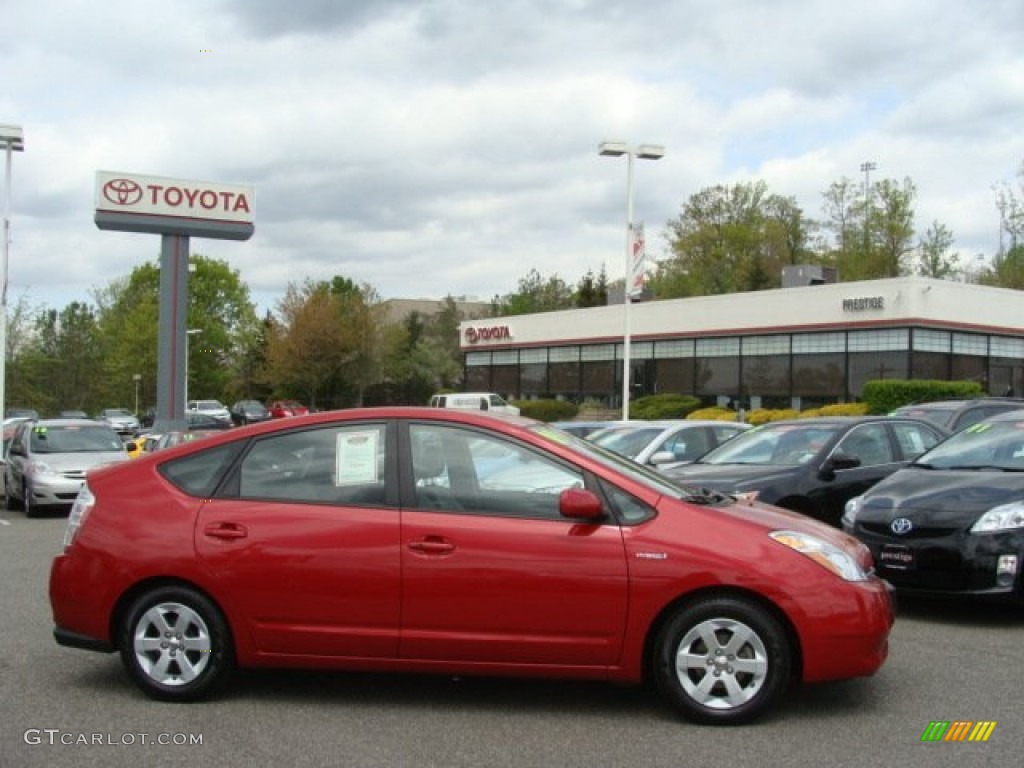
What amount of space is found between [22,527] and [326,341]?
4869 cm

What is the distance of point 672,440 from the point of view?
13.4 meters

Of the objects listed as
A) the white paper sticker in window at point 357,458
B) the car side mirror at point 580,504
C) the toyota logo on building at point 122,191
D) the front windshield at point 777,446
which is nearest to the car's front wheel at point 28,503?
the front windshield at point 777,446

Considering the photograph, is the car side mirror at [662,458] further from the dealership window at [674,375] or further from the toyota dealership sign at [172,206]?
the dealership window at [674,375]

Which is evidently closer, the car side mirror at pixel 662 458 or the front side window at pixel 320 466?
the front side window at pixel 320 466

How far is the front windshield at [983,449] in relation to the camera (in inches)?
337

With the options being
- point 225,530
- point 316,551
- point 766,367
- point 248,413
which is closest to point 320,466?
point 316,551

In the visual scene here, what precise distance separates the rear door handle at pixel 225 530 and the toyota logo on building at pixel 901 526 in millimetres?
4837

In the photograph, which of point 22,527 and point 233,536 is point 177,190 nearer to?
point 22,527

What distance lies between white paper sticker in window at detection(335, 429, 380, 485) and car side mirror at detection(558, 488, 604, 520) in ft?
3.40

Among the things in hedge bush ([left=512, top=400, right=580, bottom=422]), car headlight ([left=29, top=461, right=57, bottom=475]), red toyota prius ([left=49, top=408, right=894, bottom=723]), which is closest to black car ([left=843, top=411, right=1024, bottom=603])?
red toyota prius ([left=49, top=408, right=894, bottom=723])

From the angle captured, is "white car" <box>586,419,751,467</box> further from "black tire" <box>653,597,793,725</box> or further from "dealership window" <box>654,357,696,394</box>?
"dealership window" <box>654,357,696,394</box>

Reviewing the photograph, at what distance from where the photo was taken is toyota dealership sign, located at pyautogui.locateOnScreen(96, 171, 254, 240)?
108 feet

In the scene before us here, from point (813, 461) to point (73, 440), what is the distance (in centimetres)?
1267

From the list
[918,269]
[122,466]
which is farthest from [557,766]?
[918,269]
